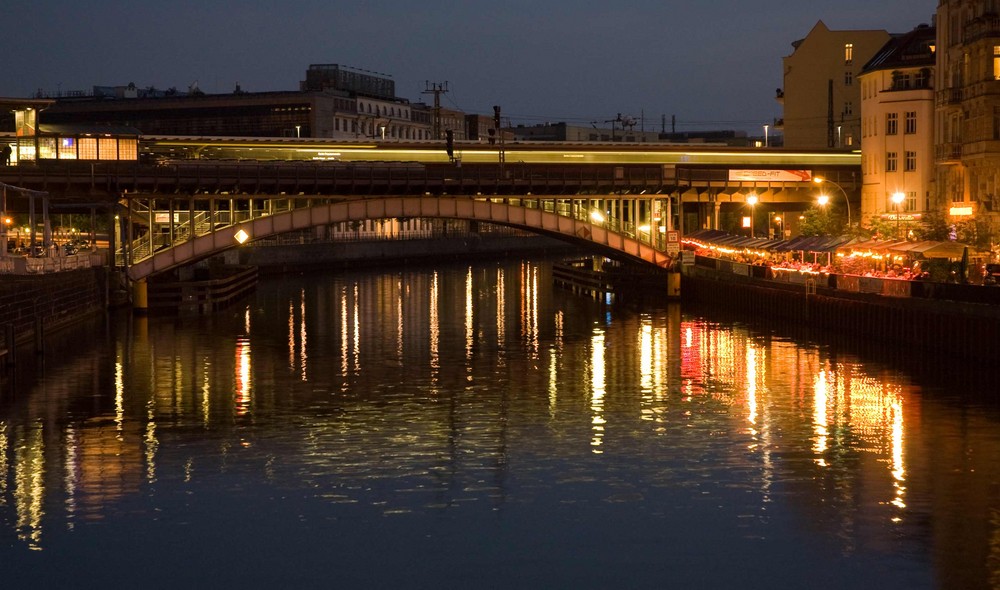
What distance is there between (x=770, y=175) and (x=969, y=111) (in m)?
18.6

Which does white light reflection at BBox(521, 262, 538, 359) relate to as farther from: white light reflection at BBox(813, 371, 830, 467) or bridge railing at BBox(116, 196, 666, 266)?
white light reflection at BBox(813, 371, 830, 467)

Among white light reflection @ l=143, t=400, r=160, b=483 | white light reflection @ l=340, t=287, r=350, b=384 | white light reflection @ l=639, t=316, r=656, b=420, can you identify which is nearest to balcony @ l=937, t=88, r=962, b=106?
white light reflection @ l=639, t=316, r=656, b=420

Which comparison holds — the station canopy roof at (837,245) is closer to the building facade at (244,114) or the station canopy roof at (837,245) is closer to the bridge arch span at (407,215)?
the bridge arch span at (407,215)

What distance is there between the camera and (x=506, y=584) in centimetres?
2533

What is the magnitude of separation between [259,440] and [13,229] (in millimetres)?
88723

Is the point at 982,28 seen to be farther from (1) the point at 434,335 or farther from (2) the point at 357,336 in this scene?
(2) the point at 357,336

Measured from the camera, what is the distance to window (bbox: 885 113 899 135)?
343 feet

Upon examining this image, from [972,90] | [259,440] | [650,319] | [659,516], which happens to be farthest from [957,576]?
[972,90]

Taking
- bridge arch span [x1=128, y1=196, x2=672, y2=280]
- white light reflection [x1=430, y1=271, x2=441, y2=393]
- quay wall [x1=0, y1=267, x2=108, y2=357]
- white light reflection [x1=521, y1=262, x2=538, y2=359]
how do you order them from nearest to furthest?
1. quay wall [x1=0, y1=267, x2=108, y2=357]
2. white light reflection [x1=430, y1=271, x2=441, y2=393]
3. white light reflection [x1=521, y1=262, x2=538, y2=359]
4. bridge arch span [x1=128, y1=196, x2=672, y2=280]

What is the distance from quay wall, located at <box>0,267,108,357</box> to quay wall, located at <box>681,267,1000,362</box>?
117 ft

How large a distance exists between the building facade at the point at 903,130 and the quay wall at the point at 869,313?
1815 cm

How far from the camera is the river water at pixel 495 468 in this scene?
1041 inches

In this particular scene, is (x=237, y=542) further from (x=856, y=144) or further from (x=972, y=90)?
(x=856, y=144)

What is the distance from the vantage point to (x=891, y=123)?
4131 inches
